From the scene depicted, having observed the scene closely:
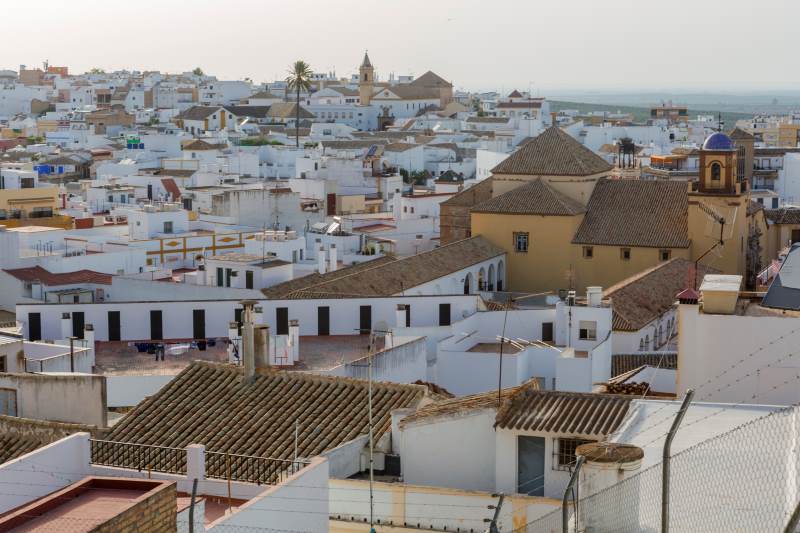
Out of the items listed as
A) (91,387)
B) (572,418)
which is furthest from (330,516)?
(91,387)

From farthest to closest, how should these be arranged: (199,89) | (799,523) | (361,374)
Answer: (199,89), (361,374), (799,523)

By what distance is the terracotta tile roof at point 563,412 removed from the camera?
12.1 meters

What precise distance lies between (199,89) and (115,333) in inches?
3759

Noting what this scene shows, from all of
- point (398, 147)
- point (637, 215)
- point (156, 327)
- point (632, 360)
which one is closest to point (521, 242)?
point (637, 215)

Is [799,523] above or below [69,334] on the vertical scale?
above

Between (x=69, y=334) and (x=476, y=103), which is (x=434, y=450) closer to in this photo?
(x=69, y=334)

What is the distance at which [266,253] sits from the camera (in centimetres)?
3131

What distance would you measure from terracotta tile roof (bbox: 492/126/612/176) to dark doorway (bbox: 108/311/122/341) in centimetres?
1557

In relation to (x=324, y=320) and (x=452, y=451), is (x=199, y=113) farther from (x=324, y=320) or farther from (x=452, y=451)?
(x=452, y=451)

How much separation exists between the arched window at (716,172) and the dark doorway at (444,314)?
12.1m

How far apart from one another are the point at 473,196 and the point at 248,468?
27195 millimetres

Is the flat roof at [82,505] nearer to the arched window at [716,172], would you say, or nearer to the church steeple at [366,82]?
the arched window at [716,172]

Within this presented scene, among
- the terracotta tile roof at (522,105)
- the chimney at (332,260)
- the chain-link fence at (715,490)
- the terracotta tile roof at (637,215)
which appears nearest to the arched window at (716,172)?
the terracotta tile roof at (637,215)

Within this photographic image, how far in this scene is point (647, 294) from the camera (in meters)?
28.4
